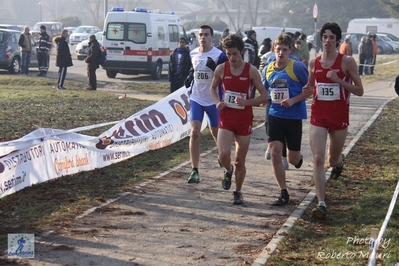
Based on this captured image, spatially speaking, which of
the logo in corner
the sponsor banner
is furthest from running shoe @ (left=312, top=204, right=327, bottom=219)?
the sponsor banner

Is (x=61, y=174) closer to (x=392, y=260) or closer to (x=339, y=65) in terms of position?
(x=339, y=65)

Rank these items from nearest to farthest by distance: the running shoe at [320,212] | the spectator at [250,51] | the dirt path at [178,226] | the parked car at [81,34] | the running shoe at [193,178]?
the dirt path at [178,226] < the running shoe at [320,212] < the running shoe at [193,178] < the spectator at [250,51] < the parked car at [81,34]

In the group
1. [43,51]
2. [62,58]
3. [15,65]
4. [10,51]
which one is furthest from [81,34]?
[62,58]

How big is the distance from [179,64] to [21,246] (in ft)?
36.9

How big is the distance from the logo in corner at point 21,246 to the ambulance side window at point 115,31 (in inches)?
833

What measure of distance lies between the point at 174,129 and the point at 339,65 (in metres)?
5.57

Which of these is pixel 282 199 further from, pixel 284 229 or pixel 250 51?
pixel 250 51

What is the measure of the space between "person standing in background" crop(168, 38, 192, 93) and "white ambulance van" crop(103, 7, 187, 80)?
9832mm

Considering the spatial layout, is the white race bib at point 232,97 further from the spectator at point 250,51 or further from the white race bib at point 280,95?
the spectator at point 250,51

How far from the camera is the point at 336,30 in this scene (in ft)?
25.1

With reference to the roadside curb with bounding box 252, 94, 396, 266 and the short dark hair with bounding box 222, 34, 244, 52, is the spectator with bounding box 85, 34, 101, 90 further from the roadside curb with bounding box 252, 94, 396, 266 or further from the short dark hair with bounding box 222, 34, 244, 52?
the short dark hair with bounding box 222, 34, 244, 52

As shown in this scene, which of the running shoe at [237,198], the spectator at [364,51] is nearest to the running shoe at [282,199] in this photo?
the running shoe at [237,198]

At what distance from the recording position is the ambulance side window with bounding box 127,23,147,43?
1074 inches

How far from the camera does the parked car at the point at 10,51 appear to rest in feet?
90.8
